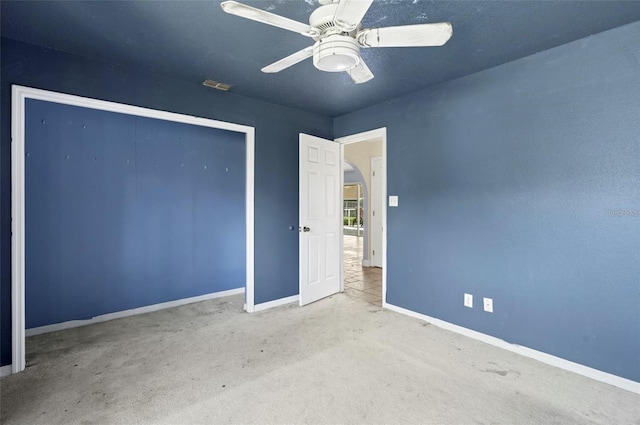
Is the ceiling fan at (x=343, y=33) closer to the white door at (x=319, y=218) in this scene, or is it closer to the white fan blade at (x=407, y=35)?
the white fan blade at (x=407, y=35)

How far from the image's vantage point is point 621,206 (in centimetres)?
215

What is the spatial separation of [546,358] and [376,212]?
389 cm

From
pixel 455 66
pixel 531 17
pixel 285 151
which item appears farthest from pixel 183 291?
pixel 531 17

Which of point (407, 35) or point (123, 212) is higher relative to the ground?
point (407, 35)

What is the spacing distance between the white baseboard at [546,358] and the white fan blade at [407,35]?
8.18 ft

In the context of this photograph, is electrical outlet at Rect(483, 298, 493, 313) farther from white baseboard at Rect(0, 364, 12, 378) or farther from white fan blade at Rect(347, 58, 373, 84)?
white baseboard at Rect(0, 364, 12, 378)

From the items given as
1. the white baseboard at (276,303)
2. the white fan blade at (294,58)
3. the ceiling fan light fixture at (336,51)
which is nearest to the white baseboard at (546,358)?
the white baseboard at (276,303)

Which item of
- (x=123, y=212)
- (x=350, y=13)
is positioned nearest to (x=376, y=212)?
(x=123, y=212)

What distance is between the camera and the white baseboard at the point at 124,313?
3062mm

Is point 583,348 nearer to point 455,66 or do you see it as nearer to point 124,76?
point 455,66

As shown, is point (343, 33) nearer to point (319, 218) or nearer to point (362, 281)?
point (319, 218)

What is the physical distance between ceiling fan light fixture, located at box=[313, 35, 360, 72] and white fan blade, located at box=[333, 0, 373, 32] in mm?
79

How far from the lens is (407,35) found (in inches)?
62.7

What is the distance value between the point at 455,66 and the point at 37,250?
4.32 meters
